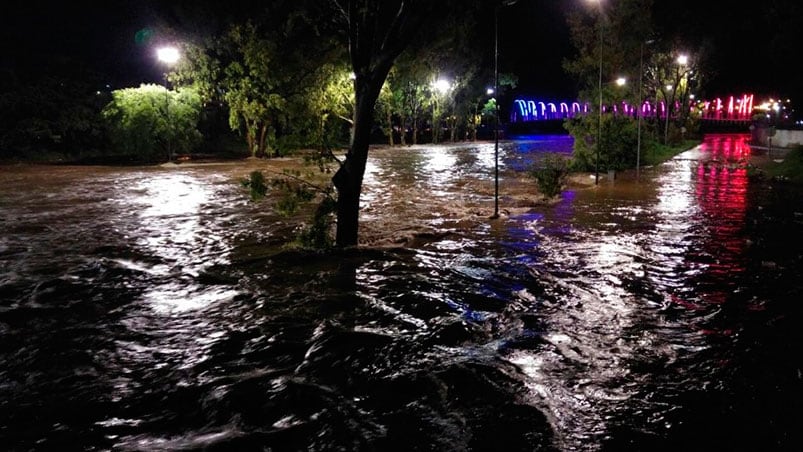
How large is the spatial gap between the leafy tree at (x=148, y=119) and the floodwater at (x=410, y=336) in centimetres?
1962

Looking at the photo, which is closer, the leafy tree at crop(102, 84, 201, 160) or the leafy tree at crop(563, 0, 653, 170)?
the leafy tree at crop(563, 0, 653, 170)

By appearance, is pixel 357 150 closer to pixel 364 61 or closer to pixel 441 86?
pixel 364 61

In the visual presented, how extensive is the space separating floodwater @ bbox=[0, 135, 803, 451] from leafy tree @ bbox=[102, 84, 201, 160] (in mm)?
19618

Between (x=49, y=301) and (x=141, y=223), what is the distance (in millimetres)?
6035

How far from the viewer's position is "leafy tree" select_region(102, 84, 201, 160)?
3180 cm

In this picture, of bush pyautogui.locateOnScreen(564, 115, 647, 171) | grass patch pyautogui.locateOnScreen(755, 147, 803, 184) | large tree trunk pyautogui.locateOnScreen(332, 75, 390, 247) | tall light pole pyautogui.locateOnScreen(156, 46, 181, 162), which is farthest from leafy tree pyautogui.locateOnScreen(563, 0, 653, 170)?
tall light pole pyautogui.locateOnScreen(156, 46, 181, 162)

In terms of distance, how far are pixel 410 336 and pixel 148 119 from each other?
29328 millimetres

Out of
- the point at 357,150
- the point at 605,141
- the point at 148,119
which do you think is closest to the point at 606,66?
the point at 605,141

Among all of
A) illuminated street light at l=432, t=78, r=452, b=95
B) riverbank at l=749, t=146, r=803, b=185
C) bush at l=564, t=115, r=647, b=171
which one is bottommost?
riverbank at l=749, t=146, r=803, b=185

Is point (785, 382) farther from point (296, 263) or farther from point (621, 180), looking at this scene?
point (621, 180)

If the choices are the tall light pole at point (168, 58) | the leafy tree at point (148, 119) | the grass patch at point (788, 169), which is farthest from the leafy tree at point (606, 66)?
the leafy tree at point (148, 119)

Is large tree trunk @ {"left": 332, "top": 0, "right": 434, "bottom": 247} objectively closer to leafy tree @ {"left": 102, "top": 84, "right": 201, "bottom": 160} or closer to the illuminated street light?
leafy tree @ {"left": 102, "top": 84, "right": 201, "bottom": 160}

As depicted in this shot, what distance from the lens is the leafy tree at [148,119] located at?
31797mm

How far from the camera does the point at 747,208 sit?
14.8m
